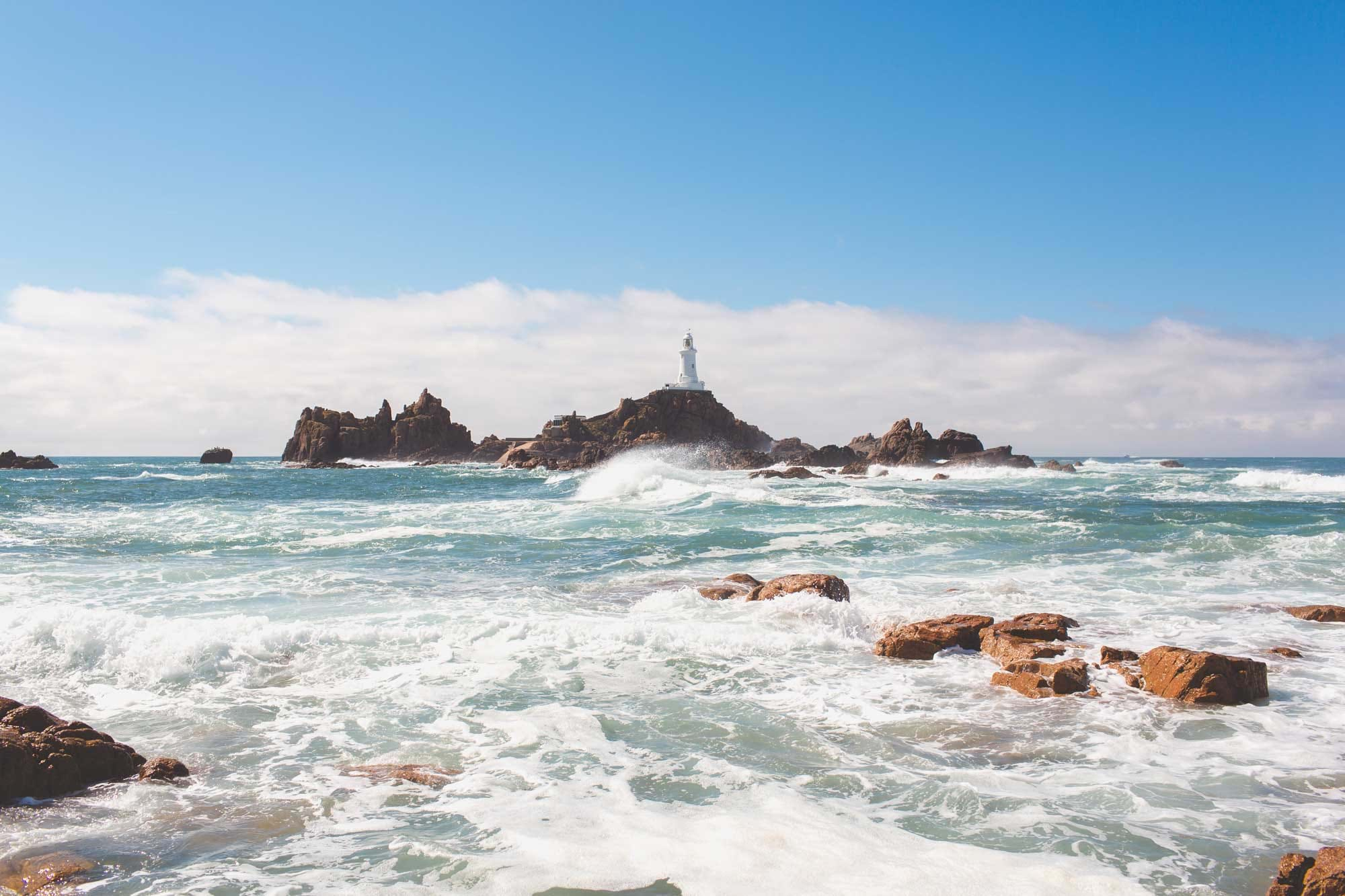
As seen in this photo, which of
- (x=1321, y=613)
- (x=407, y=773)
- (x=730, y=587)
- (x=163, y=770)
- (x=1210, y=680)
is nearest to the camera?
(x=163, y=770)

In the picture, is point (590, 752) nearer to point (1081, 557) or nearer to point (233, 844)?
point (233, 844)

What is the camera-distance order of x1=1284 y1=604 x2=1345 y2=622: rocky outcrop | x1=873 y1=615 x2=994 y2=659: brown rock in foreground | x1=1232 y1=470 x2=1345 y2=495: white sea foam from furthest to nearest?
x1=1232 y1=470 x2=1345 y2=495: white sea foam, x1=1284 y1=604 x2=1345 y2=622: rocky outcrop, x1=873 y1=615 x2=994 y2=659: brown rock in foreground

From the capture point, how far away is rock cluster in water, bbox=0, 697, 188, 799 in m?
4.66

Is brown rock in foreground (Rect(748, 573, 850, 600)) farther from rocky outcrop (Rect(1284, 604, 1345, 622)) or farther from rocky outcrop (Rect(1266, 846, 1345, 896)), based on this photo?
rocky outcrop (Rect(1266, 846, 1345, 896))

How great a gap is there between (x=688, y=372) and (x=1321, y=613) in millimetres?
83352

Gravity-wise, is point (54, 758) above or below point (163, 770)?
above

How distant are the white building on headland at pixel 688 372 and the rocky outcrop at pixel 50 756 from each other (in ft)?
278

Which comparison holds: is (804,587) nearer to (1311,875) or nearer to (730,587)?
(730,587)

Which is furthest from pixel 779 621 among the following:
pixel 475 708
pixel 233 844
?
pixel 233 844

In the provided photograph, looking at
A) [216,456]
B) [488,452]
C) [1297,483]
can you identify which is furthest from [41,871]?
[216,456]

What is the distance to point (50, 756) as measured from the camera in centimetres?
481

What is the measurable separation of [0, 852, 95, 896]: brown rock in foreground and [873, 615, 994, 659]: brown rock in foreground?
684 cm

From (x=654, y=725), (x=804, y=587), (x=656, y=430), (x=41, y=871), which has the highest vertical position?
(x=656, y=430)

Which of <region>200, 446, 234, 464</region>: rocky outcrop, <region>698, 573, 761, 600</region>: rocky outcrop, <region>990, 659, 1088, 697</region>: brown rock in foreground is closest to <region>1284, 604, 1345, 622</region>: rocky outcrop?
<region>990, 659, 1088, 697</region>: brown rock in foreground
